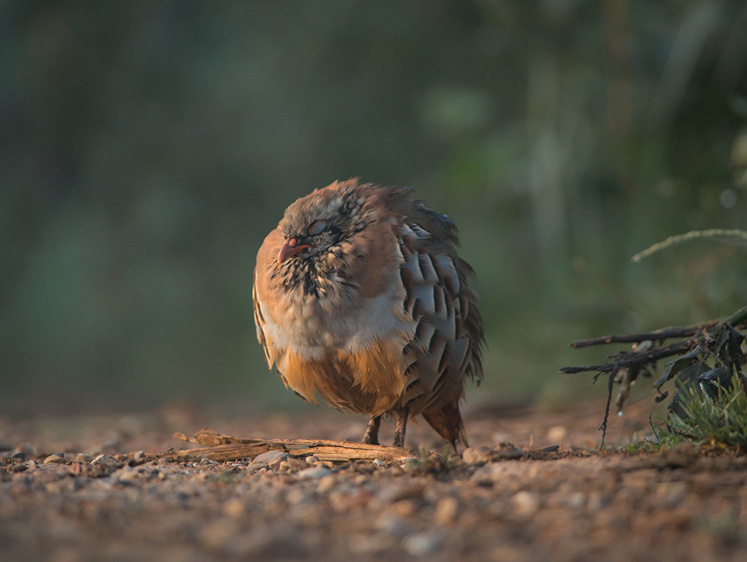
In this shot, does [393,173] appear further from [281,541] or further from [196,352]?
[281,541]

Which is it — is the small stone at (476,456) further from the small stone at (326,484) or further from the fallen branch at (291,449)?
the small stone at (326,484)

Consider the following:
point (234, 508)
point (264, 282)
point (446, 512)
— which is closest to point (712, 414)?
point (446, 512)

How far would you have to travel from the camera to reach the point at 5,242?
10586 mm

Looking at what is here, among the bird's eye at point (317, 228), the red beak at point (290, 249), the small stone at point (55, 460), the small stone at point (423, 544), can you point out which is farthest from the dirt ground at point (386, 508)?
the bird's eye at point (317, 228)

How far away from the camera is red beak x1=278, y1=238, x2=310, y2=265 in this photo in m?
3.39

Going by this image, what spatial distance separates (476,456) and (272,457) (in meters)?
0.78

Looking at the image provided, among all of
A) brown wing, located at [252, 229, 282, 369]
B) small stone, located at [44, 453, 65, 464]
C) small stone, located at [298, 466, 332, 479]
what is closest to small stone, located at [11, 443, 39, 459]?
small stone, located at [44, 453, 65, 464]

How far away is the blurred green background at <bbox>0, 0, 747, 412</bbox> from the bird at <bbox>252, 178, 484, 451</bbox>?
2.06 meters

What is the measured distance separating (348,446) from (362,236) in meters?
0.86

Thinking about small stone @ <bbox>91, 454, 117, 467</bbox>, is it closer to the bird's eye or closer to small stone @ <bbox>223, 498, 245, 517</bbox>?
small stone @ <bbox>223, 498, 245, 517</bbox>

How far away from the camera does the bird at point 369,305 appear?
317cm

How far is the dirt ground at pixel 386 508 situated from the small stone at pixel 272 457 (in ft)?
0.09

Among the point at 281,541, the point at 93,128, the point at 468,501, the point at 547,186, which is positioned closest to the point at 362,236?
the point at 468,501

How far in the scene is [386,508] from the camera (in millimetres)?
1950
